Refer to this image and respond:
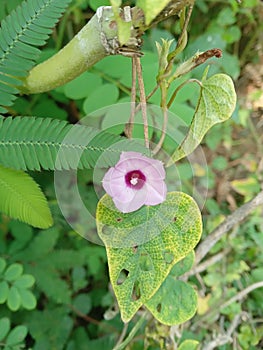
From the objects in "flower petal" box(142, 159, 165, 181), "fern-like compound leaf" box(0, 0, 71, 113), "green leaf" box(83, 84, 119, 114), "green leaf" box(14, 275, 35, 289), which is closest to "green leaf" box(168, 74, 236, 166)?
"flower petal" box(142, 159, 165, 181)

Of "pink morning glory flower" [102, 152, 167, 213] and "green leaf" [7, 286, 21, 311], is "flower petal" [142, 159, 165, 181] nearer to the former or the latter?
"pink morning glory flower" [102, 152, 167, 213]

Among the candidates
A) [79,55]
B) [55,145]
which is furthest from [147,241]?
[79,55]

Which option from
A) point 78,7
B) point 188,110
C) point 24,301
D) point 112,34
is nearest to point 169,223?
point 112,34

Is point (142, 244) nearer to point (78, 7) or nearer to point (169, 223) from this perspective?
point (169, 223)

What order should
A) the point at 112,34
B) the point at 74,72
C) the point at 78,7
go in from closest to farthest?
the point at 112,34
the point at 74,72
the point at 78,7

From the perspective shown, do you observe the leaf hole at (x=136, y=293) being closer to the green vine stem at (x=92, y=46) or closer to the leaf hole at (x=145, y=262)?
the leaf hole at (x=145, y=262)

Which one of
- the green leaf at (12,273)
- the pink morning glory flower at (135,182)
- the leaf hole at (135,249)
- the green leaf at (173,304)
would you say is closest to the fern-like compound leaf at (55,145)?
the pink morning glory flower at (135,182)

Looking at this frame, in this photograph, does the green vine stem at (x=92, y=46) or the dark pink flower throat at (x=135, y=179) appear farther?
the dark pink flower throat at (x=135, y=179)
